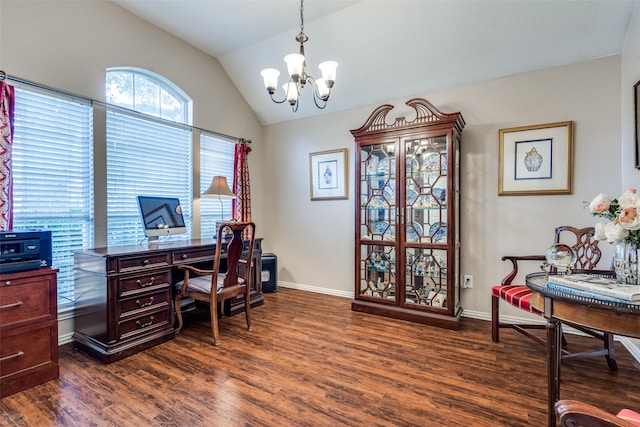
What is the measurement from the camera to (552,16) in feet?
8.16

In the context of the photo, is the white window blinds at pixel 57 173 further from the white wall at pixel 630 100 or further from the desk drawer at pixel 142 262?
the white wall at pixel 630 100

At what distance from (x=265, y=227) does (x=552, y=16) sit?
3986 mm

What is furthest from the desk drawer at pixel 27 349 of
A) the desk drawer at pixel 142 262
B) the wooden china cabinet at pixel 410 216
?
the wooden china cabinet at pixel 410 216

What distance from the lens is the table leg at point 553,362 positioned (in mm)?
1489

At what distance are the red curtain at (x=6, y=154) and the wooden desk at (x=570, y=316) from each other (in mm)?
3458

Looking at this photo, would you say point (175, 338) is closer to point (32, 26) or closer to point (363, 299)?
point (363, 299)

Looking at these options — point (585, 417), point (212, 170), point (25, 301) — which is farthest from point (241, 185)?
point (585, 417)

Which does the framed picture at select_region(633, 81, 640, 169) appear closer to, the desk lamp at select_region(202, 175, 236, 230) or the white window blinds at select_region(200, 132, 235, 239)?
the desk lamp at select_region(202, 175, 236, 230)

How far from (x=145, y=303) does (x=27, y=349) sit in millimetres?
708

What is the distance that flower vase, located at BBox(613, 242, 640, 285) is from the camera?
1438 millimetres

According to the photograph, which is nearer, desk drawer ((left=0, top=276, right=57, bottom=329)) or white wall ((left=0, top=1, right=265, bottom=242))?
desk drawer ((left=0, top=276, right=57, bottom=329))

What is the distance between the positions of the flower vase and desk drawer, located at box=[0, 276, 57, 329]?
3.37 meters

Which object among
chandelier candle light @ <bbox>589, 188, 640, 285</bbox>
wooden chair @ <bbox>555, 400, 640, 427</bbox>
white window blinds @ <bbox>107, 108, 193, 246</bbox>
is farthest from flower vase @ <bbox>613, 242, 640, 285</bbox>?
white window blinds @ <bbox>107, 108, 193, 246</bbox>

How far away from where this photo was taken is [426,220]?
309 cm
